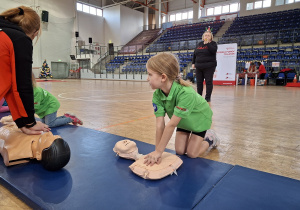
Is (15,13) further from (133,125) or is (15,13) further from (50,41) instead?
(50,41)

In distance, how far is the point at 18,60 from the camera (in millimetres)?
1005

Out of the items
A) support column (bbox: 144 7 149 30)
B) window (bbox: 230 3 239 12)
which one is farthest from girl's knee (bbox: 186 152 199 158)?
support column (bbox: 144 7 149 30)

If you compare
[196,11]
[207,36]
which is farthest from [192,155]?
[196,11]

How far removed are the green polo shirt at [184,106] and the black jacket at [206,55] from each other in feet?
7.57

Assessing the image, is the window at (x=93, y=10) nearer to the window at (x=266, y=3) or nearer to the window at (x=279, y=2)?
the window at (x=266, y=3)

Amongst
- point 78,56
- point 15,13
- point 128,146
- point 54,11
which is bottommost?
point 128,146

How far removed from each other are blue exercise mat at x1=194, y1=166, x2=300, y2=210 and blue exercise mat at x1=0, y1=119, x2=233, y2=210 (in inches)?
1.9

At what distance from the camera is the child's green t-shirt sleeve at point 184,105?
111cm

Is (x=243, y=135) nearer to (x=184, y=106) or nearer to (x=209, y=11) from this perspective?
(x=184, y=106)

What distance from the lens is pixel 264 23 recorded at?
1273cm

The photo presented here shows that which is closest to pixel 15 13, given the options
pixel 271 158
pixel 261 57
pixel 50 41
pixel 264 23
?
pixel 271 158

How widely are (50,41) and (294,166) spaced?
16.6 m

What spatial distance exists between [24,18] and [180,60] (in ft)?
22.5

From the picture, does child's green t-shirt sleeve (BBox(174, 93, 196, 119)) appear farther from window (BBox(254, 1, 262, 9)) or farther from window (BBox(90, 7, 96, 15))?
window (BBox(90, 7, 96, 15))
